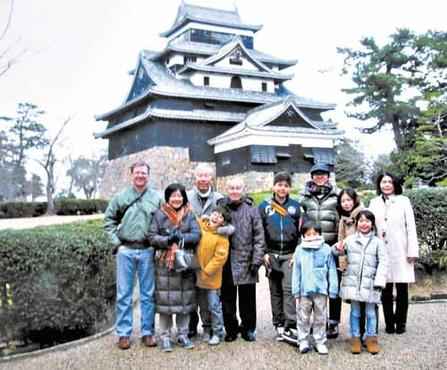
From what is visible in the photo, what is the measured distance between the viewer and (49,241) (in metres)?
4.84

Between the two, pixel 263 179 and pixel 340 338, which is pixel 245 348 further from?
pixel 263 179

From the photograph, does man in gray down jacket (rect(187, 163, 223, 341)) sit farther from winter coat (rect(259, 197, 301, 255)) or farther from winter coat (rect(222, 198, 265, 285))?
winter coat (rect(259, 197, 301, 255))

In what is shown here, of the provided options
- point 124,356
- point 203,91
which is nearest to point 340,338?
point 124,356

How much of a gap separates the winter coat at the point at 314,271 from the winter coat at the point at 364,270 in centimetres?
13

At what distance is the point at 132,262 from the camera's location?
→ 15.7 ft

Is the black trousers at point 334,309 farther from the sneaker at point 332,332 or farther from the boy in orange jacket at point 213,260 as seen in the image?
the boy in orange jacket at point 213,260

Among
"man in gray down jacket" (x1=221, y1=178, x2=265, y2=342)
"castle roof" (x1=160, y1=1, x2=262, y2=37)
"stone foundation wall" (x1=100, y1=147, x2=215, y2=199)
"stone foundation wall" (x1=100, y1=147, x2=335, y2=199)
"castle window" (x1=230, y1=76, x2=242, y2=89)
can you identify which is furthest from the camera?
"castle roof" (x1=160, y1=1, x2=262, y2=37)

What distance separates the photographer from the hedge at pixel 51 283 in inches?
181

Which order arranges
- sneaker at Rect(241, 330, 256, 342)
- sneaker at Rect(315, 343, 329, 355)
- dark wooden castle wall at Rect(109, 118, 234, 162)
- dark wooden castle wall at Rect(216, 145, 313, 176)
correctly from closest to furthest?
sneaker at Rect(315, 343, 329, 355), sneaker at Rect(241, 330, 256, 342), dark wooden castle wall at Rect(216, 145, 313, 176), dark wooden castle wall at Rect(109, 118, 234, 162)

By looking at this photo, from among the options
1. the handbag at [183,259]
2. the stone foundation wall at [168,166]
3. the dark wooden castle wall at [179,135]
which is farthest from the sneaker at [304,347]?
the dark wooden castle wall at [179,135]

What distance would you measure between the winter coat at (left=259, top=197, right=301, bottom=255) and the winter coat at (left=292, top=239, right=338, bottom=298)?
235mm

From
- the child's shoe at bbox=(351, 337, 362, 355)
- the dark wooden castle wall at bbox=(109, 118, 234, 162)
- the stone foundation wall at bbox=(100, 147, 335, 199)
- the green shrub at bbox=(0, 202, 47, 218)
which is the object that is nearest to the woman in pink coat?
the child's shoe at bbox=(351, 337, 362, 355)

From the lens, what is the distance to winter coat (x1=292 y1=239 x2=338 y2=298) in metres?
4.58

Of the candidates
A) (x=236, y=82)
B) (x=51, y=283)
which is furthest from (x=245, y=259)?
(x=236, y=82)
